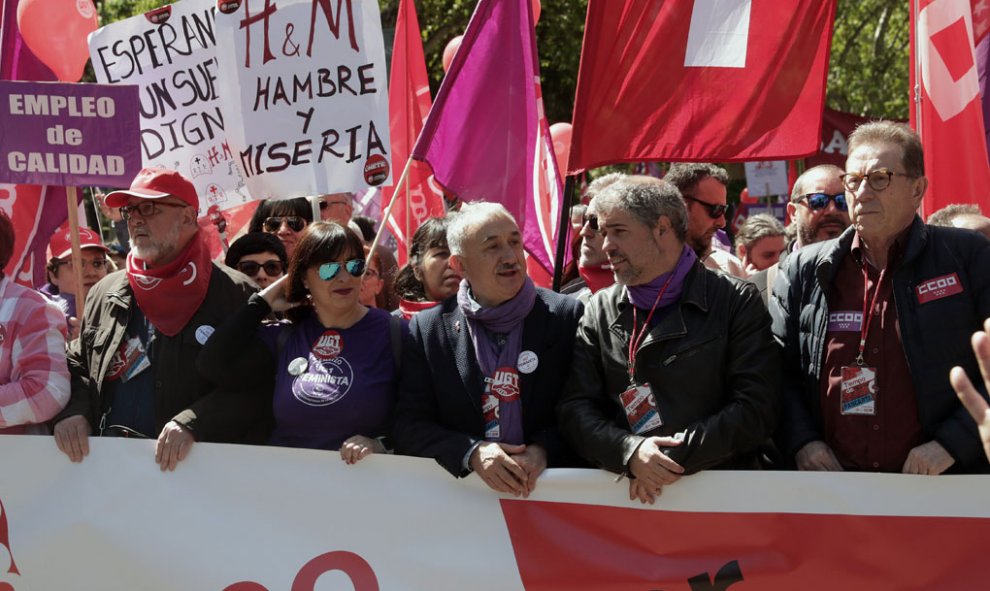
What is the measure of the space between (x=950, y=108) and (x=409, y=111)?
3370 millimetres

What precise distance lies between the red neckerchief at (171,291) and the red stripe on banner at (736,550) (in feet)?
4.76

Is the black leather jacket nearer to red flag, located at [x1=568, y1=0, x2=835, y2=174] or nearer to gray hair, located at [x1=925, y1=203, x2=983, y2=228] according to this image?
red flag, located at [x1=568, y1=0, x2=835, y2=174]

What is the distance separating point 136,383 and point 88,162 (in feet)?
→ 5.18

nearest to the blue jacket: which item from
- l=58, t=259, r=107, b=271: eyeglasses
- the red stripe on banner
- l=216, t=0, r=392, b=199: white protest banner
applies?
the red stripe on banner

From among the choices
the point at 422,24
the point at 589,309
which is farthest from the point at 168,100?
the point at 422,24

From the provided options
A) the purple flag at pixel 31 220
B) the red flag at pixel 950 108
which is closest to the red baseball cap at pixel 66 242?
the purple flag at pixel 31 220

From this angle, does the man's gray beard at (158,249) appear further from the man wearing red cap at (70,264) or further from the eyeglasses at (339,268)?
the man wearing red cap at (70,264)

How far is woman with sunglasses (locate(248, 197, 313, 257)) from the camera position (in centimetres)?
648

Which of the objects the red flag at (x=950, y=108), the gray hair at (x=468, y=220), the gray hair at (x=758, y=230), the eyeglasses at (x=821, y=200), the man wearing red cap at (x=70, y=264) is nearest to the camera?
the gray hair at (x=468, y=220)

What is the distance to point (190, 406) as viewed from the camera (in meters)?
4.48

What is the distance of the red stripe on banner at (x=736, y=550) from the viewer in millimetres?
3645

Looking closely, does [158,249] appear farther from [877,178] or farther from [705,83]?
[877,178]

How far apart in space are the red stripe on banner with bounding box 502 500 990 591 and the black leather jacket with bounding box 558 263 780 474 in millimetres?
237

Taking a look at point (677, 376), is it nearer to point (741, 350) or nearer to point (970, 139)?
point (741, 350)
